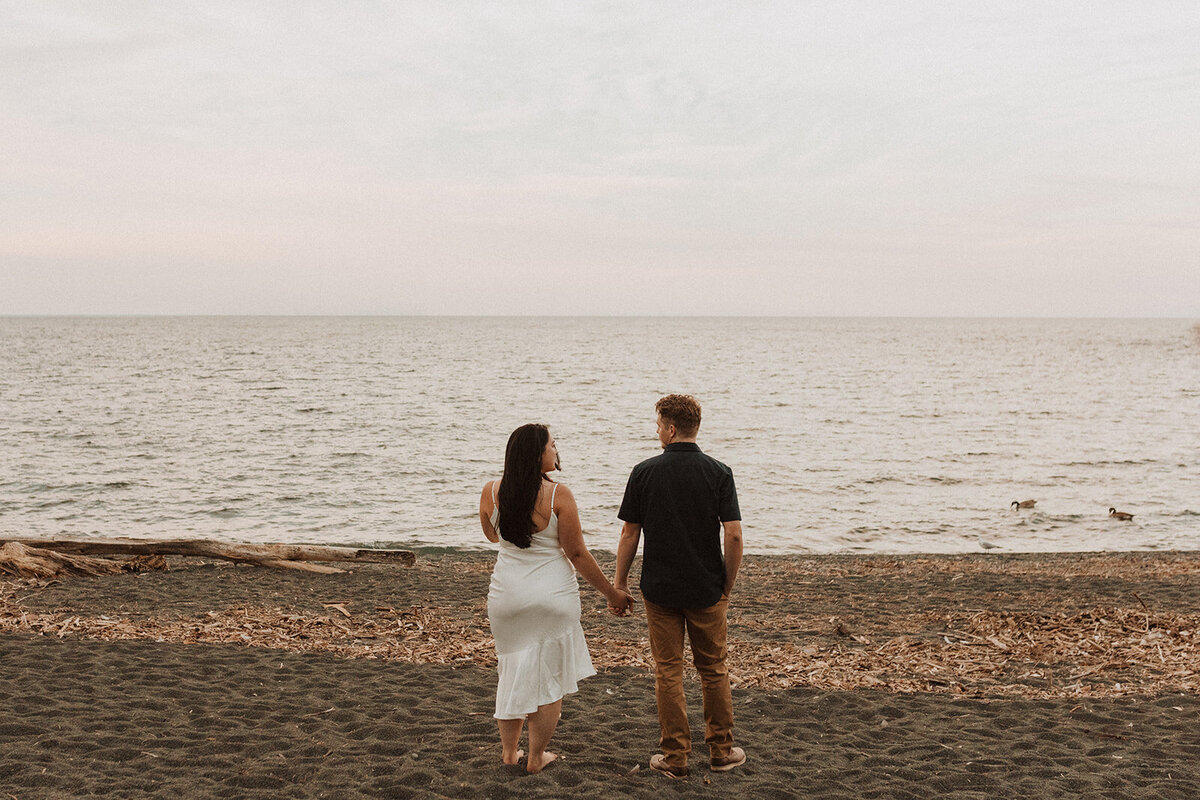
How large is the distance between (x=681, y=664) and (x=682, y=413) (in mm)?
1468

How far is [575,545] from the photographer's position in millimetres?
4699

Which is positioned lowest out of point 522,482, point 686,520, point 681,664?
point 681,664

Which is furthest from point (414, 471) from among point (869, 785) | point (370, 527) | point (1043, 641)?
point (869, 785)

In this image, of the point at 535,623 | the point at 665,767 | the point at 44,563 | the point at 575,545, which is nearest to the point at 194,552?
the point at 44,563

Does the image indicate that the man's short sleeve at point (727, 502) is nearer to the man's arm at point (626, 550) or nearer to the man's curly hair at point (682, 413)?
the man's curly hair at point (682, 413)

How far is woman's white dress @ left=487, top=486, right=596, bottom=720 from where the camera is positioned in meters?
4.74

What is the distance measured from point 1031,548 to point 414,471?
50.9 ft

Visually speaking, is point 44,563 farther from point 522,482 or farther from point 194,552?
point 522,482

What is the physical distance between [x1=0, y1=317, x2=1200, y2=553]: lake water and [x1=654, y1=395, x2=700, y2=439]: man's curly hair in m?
12.1

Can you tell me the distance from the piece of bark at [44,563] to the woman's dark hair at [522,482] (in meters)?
9.13

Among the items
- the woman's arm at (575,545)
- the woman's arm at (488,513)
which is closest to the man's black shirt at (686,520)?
the woman's arm at (575,545)

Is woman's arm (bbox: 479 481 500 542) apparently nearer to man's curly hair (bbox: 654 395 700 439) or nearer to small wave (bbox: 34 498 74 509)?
man's curly hair (bbox: 654 395 700 439)

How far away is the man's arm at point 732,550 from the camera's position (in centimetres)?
476

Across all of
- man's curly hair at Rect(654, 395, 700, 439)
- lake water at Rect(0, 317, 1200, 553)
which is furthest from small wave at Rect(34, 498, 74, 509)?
man's curly hair at Rect(654, 395, 700, 439)
